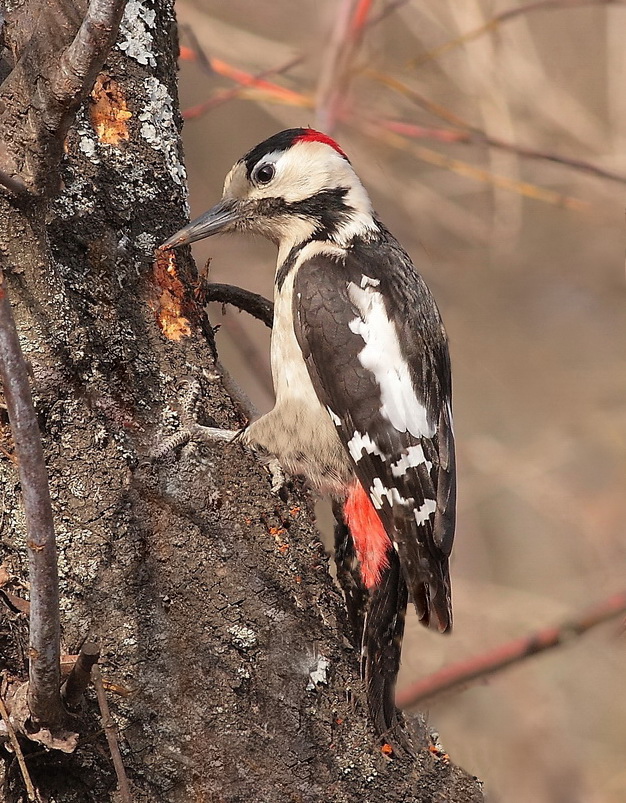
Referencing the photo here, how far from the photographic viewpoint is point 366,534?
2.24m

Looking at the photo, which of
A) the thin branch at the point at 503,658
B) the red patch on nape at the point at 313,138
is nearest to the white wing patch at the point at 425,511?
the red patch on nape at the point at 313,138

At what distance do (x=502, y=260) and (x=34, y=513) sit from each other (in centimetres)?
506

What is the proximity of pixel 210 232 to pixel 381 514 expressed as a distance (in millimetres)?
840

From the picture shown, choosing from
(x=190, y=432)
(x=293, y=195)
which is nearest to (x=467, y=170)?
(x=293, y=195)

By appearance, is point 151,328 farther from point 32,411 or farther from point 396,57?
point 396,57

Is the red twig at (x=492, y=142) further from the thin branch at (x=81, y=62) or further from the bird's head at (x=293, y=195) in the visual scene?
the thin branch at (x=81, y=62)

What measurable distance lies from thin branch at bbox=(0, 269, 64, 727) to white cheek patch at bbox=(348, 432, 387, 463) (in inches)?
40.7

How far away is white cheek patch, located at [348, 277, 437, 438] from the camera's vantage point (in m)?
2.26

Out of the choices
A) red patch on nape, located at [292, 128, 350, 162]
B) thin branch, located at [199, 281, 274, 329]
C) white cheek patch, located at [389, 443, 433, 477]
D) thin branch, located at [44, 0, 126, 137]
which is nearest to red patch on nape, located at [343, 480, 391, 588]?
white cheek patch, located at [389, 443, 433, 477]

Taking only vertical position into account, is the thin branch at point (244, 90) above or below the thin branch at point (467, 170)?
above

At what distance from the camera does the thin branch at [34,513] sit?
1131mm

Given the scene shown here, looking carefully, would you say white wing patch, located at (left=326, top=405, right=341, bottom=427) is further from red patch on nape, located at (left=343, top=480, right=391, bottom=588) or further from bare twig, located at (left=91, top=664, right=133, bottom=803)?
bare twig, located at (left=91, top=664, right=133, bottom=803)

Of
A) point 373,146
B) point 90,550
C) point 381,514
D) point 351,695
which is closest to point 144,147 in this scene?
point 90,550

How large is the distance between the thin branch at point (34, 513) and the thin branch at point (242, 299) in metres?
1.20
